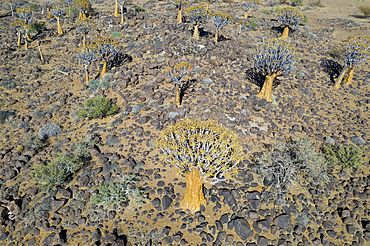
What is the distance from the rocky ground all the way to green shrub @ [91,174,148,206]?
8.2 inches

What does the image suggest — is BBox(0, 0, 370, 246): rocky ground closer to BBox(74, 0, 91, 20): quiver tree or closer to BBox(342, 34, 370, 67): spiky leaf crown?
BBox(342, 34, 370, 67): spiky leaf crown

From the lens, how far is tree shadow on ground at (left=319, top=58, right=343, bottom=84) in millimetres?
13227

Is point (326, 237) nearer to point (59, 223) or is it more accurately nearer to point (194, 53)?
point (59, 223)

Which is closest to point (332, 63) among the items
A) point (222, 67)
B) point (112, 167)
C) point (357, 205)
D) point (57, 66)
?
point (222, 67)

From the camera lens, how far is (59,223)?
18.3ft

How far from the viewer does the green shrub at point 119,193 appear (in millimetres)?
5996

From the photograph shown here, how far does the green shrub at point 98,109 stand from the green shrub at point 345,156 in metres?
8.93

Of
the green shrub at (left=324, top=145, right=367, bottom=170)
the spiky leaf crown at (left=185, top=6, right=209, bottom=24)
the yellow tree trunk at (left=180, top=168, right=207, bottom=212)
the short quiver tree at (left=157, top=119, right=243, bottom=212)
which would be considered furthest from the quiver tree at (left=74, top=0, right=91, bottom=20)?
the green shrub at (left=324, top=145, right=367, bottom=170)

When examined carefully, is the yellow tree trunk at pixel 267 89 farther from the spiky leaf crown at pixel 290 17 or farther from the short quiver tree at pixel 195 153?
the spiky leaf crown at pixel 290 17

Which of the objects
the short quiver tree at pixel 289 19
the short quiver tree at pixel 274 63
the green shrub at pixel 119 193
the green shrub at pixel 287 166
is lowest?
the green shrub at pixel 119 193

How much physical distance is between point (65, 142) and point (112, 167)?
2585 millimetres

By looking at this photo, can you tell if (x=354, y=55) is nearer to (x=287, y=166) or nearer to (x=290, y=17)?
(x=290, y=17)

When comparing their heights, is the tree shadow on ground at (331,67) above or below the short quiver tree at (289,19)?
below

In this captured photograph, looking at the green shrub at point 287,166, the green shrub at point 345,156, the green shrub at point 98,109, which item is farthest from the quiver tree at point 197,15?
the green shrub at point 345,156
